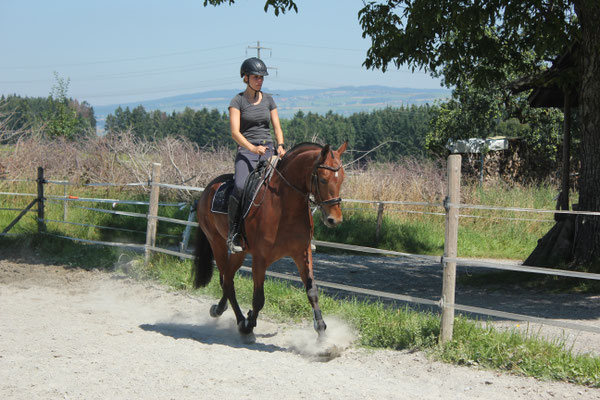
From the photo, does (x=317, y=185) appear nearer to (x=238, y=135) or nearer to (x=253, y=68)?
(x=238, y=135)

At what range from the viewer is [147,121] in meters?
128

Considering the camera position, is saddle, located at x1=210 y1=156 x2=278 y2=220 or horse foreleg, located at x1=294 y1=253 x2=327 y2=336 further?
saddle, located at x1=210 y1=156 x2=278 y2=220

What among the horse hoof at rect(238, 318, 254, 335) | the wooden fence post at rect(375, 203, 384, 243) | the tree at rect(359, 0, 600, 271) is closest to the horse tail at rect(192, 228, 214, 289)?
the horse hoof at rect(238, 318, 254, 335)

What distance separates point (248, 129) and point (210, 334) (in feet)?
7.71

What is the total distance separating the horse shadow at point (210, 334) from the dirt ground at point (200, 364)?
11 mm

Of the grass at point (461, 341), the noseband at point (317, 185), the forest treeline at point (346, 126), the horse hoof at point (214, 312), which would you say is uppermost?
the forest treeline at point (346, 126)

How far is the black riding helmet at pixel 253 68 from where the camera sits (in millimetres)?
5934

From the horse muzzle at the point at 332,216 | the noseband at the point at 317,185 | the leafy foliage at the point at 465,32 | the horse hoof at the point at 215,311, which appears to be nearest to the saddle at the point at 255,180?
the noseband at the point at 317,185

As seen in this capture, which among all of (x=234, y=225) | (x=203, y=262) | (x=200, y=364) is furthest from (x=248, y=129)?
(x=200, y=364)

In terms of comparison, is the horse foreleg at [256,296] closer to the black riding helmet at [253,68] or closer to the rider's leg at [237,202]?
the rider's leg at [237,202]

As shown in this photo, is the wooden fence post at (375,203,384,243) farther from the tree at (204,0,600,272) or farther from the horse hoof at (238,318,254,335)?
the horse hoof at (238,318,254,335)

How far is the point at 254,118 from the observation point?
6.11 meters

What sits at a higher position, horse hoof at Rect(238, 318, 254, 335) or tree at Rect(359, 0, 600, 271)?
tree at Rect(359, 0, 600, 271)

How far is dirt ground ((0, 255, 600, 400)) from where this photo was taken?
4410mm
